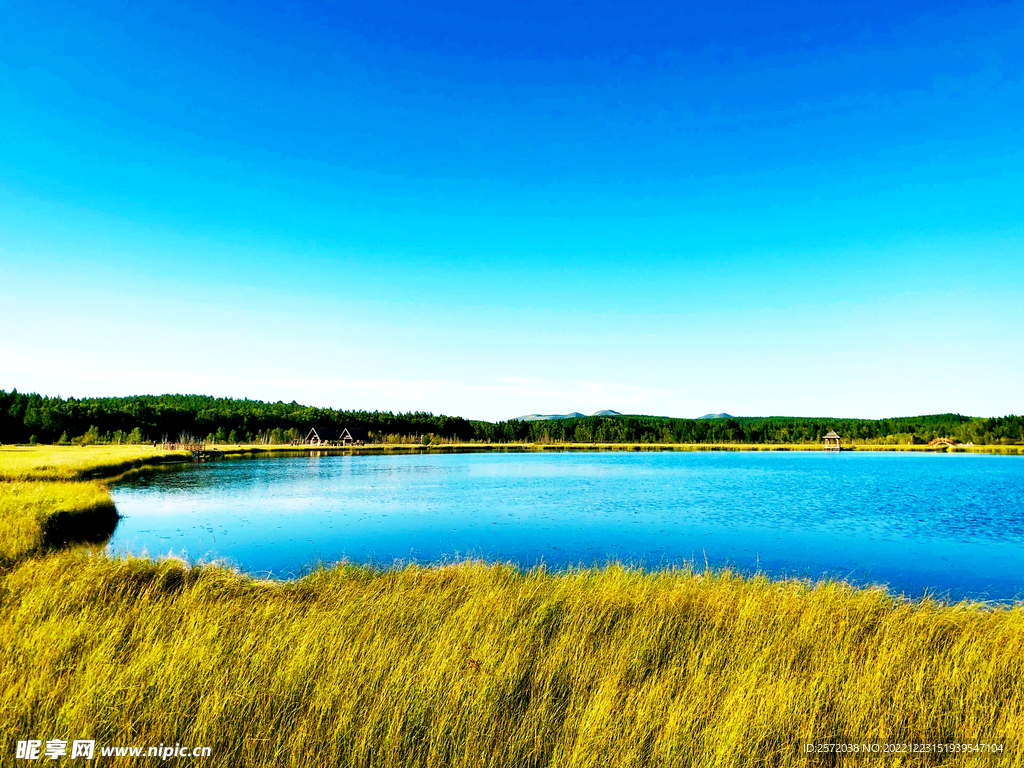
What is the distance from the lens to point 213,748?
15.3 feet

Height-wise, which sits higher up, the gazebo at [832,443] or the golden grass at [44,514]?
the golden grass at [44,514]

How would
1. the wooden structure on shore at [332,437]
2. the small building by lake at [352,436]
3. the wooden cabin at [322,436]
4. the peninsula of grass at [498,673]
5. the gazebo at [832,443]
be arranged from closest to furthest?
the peninsula of grass at [498,673] → the wooden cabin at [322,436] → the wooden structure on shore at [332,437] → the small building by lake at [352,436] → the gazebo at [832,443]

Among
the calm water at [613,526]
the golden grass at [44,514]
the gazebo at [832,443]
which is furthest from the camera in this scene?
the gazebo at [832,443]

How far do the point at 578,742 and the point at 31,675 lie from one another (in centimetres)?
532

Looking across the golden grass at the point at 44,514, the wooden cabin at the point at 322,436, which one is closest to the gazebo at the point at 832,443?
the wooden cabin at the point at 322,436

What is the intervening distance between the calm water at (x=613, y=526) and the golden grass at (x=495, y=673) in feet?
21.0

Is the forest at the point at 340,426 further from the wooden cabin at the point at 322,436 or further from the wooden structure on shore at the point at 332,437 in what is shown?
the wooden cabin at the point at 322,436

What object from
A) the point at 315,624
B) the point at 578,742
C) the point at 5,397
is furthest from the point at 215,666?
the point at 5,397

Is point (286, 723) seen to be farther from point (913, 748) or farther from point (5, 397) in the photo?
point (5, 397)

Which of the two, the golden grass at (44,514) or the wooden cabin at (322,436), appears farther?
the wooden cabin at (322,436)

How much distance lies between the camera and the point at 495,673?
6215 millimetres

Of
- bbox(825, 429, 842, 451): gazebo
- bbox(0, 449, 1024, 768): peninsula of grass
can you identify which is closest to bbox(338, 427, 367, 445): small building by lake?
bbox(825, 429, 842, 451): gazebo

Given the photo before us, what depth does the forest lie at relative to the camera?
111 m

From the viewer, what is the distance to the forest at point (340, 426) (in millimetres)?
111125
